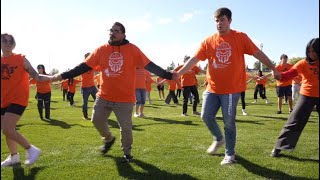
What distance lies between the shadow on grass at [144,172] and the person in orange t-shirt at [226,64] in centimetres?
95

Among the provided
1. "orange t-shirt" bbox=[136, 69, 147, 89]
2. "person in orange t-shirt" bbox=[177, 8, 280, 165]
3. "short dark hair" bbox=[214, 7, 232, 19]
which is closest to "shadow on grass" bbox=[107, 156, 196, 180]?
"person in orange t-shirt" bbox=[177, 8, 280, 165]

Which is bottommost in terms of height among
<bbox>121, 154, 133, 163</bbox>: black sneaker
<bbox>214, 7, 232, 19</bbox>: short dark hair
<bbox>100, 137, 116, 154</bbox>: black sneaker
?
<bbox>121, 154, 133, 163</bbox>: black sneaker

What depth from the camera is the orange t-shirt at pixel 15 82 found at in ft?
14.4

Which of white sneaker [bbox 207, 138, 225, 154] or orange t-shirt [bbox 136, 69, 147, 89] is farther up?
orange t-shirt [bbox 136, 69, 147, 89]

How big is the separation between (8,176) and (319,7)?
15.6 ft

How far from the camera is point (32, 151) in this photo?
4855mm

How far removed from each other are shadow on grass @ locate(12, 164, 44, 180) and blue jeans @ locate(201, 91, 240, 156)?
2794mm

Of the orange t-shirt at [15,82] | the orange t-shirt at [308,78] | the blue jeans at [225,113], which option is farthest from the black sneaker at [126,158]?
the orange t-shirt at [308,78]

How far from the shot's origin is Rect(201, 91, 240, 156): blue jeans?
6086 millimetres

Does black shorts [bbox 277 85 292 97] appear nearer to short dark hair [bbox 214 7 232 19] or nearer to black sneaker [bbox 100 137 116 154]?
black sneaker [bbox 100 137 116 154]

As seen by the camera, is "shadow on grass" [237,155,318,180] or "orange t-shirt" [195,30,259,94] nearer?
"shadow on grass" [237,155,318,180]

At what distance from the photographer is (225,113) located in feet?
20.2

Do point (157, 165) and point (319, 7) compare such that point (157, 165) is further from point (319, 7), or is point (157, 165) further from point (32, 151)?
point (319, 7)

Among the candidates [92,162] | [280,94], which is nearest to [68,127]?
[92,162]
